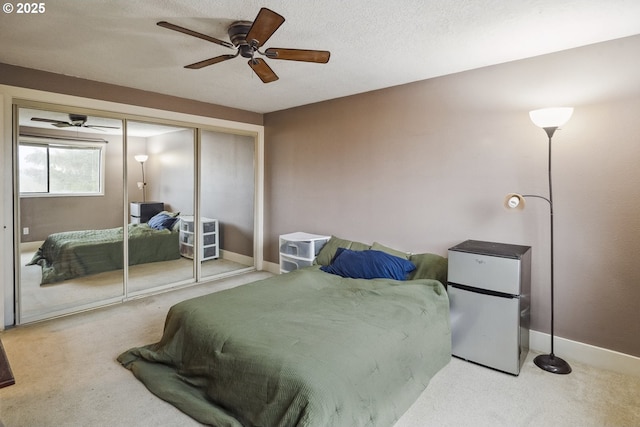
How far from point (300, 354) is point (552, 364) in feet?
6.90

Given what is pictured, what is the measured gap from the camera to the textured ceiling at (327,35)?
2070 mm

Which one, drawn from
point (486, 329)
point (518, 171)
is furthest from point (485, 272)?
point (518, 171)

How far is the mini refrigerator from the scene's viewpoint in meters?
2.49

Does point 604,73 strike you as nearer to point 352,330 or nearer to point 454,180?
point 454,180

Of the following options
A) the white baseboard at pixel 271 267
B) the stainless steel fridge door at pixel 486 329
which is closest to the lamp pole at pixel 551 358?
the stainless steel fridge door at pixel 486 329

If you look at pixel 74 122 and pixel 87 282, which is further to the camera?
pixel 87 282

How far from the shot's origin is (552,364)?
262 centimetres

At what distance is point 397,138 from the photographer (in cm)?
371

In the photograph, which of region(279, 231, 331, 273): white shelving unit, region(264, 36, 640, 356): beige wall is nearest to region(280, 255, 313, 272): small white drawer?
region(279, 231, 331, 273): white shelving unit

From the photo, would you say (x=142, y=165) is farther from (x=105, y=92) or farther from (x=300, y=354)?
(x=300, y=354)

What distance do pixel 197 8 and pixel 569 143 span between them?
114 inches

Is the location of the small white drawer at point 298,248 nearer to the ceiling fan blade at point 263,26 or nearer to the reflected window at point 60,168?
the reflected window at point 60,168

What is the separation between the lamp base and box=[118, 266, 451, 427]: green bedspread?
28.5 inches

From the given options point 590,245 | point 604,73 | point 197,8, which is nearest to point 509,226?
point 590,245
